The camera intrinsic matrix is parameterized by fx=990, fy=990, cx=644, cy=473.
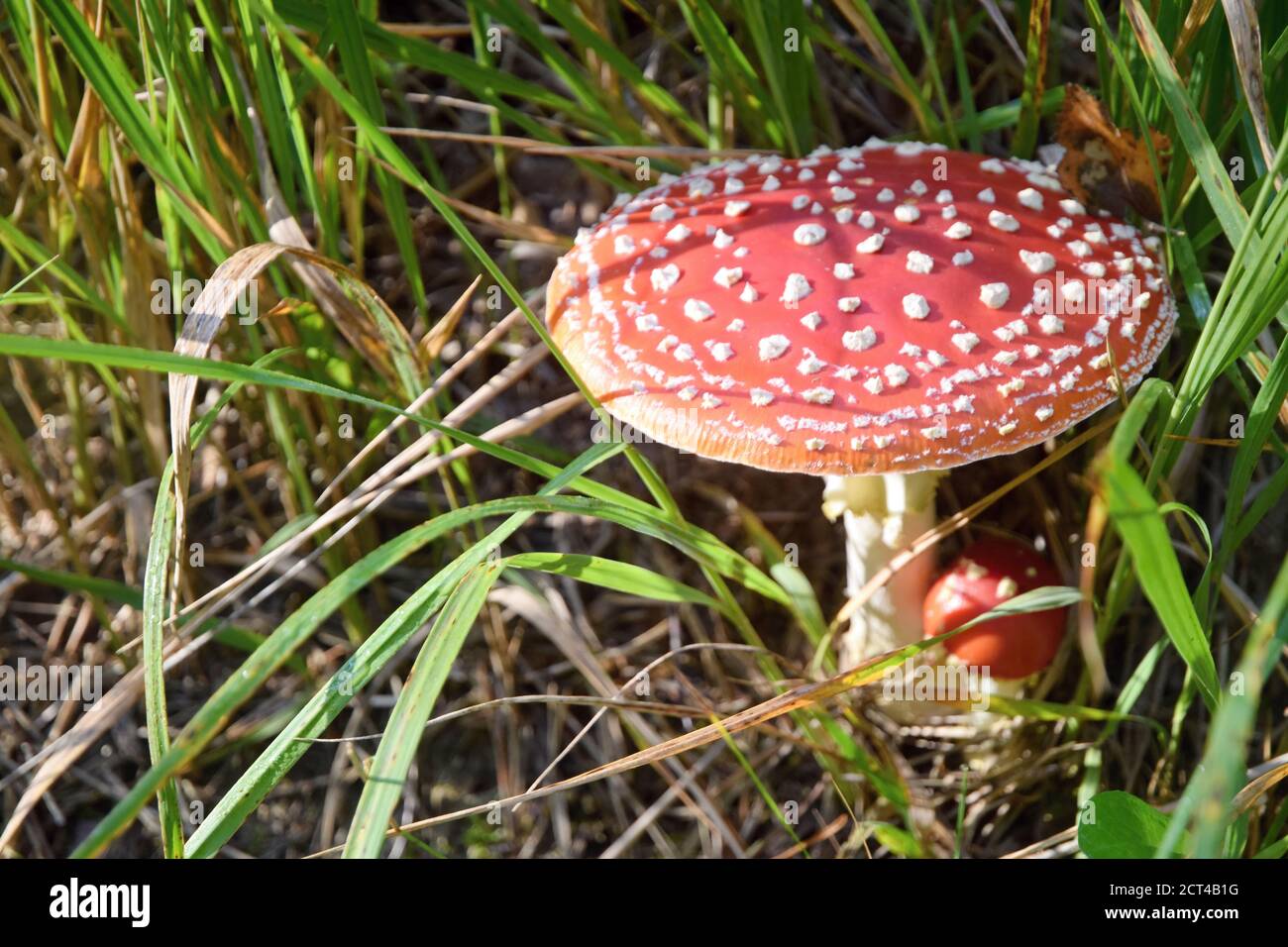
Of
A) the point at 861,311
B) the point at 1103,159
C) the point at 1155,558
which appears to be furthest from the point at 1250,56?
the point at 1155,558

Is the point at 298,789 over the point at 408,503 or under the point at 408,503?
under

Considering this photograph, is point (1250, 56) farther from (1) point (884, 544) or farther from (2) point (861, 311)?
(1) point (884, 544)

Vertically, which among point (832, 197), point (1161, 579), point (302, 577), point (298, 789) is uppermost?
point (832, 197)

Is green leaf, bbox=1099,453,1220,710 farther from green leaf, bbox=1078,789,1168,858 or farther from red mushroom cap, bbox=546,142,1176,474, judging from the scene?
red mushroom cap, bbox=546,142,1176,474

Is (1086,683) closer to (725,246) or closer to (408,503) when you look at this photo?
(725,246)

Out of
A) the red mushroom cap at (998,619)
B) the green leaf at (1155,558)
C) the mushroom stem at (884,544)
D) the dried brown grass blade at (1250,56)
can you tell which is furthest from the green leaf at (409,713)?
the dried brown grass blade at (1250,56)

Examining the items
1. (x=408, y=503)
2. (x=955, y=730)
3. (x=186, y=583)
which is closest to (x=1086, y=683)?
(x=955, y=730)

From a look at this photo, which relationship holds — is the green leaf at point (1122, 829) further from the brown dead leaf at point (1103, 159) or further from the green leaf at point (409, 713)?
the brown dead leaf at point (1103, 159)
